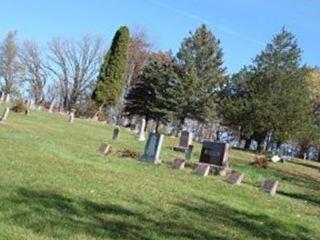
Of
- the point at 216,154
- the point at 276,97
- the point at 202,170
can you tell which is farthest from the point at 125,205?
the point at 276,97

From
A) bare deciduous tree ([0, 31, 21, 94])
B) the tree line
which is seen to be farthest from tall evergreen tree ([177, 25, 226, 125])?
bare deciduous tree ([0, 31, 21, 94])

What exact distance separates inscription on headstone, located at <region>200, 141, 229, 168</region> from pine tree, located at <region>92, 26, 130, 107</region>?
43.4 meters

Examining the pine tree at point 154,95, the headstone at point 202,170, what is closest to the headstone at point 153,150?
the headstone at point 202,170

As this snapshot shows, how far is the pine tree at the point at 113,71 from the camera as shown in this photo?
67938 millimetres

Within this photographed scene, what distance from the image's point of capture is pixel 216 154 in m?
24.6

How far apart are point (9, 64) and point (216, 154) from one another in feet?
234

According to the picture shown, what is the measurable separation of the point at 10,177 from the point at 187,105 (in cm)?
5088

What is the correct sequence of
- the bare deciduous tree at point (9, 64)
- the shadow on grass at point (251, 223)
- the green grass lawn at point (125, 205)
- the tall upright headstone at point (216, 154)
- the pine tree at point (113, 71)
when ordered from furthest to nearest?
the bare deciduous tree at point (9, 64)
the pine tree at point (113, 71)
the tall upright headstone at point (216, 154)
the shadow on grass at point (251, 223)
the green grass lawn at point (125, 205)

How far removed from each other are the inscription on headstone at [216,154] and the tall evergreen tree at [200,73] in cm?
3673

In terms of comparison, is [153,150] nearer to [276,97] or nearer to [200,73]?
[276,97]

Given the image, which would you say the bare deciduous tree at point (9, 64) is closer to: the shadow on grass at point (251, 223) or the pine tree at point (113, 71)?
the pine tree at point (113, 71)

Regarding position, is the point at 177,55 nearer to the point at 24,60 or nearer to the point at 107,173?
the point at 24,60

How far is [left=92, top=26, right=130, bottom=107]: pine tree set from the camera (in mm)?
67938

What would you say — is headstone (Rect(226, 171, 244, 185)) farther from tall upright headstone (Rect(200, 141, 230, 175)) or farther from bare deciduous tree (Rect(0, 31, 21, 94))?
bare deciduous tree (Rect(0, 31, 21, 94))
